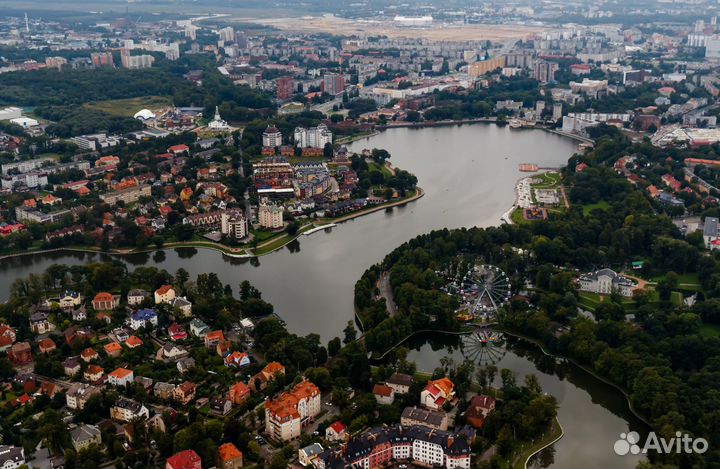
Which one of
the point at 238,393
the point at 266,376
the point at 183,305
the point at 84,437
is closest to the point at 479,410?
the point at 266,376

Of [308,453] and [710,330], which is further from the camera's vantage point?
[710,330]

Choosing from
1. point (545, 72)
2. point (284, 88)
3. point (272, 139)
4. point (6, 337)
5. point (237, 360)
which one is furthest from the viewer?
point (545, 72)

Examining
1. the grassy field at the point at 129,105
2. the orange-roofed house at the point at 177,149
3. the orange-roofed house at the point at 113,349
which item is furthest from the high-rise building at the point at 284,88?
the orange-roofed house at the point at 113,349

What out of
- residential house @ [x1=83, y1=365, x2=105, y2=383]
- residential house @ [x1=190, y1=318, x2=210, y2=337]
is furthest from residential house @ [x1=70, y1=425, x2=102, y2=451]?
residential house @ [x1=190, y1=318, x2=210, y2=337]

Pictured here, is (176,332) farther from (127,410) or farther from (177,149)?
(177,149)

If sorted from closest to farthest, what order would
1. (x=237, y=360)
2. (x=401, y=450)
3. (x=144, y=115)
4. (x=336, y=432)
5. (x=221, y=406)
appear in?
(x=401, y=450) → (x=336, y=432) → (x=221, y=406) → (x=237, y=360) → (x=144, y=115)

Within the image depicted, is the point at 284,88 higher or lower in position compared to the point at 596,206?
higher

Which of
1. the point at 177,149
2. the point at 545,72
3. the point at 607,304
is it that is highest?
the point at 545,72

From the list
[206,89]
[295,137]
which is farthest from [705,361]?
[206,89]
